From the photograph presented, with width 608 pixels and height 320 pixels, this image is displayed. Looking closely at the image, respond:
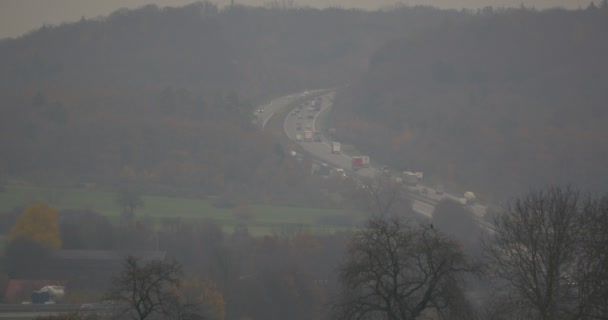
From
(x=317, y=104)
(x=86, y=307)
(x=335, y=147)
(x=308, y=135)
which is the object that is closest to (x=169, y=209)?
(x=86, y=307)

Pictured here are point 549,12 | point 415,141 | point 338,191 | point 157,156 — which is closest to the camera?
point 338,191

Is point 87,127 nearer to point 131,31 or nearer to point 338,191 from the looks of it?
point 338,191

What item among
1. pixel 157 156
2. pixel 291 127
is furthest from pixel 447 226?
pixel 291 127

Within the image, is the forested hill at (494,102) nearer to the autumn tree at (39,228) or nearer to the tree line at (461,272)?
the autumn tree at (39,228)

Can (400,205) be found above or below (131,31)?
below

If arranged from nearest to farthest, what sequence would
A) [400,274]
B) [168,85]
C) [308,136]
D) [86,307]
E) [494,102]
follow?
[400,274] → [86,307] → [308,136] → [494,102] → [168,85]

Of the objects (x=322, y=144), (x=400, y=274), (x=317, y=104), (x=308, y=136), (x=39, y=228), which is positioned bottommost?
(x=400, y=274)

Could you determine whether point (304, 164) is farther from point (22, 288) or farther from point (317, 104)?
point (317, 104)

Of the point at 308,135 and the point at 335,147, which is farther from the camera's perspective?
the point at 308,135
